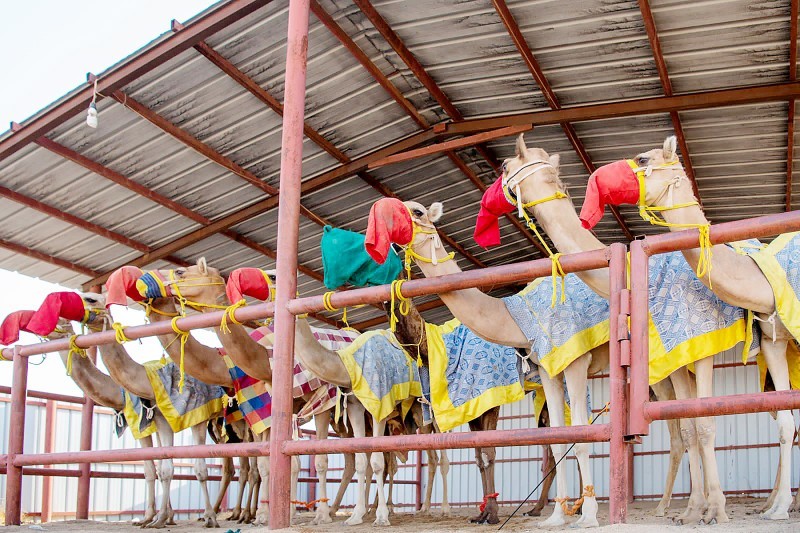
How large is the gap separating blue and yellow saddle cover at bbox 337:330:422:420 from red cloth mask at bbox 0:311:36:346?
283 cm

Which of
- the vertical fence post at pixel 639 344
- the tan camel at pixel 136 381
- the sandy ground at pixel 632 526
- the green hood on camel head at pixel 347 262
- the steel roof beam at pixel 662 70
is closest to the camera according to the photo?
the sandy ground at pixel 632 526

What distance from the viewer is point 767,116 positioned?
32.0ft

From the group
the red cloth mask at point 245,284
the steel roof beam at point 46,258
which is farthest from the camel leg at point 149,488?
the steel roof beam at point 46,258

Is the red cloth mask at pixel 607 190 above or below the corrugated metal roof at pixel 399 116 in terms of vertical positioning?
below

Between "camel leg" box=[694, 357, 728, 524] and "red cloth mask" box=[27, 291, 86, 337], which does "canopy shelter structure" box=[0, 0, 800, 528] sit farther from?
"camel leg" box=[694, 357, 728, 524]

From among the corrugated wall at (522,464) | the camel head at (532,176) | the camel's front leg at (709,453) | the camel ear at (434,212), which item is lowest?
the corrugated wall at (522,464)

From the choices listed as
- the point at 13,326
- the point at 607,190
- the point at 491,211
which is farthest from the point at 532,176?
the point at 13,326

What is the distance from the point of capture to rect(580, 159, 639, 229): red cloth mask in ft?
17.7

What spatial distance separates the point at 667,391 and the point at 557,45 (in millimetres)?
3715

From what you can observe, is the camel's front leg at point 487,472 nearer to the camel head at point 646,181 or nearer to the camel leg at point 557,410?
the camel leg at point 557,410

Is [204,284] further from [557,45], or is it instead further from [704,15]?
[704,15]

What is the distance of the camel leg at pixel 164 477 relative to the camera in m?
8.41

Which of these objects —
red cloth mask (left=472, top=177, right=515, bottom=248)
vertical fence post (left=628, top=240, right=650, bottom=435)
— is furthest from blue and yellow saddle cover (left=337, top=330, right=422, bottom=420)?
vertical fence post (left=628, top=240, right=650, bottom=435)

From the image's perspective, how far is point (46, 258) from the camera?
11.9 metres
